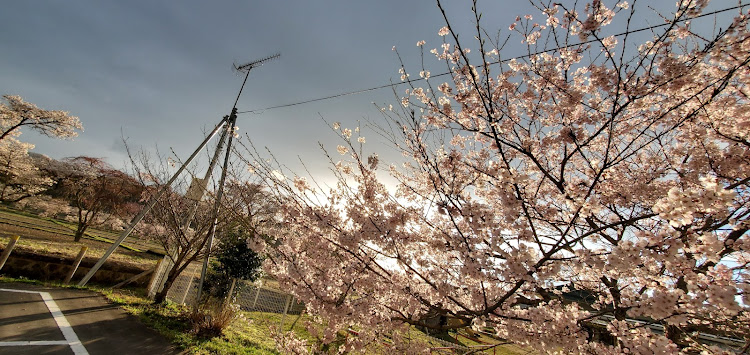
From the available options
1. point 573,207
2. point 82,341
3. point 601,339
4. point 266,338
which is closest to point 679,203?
point 573,207

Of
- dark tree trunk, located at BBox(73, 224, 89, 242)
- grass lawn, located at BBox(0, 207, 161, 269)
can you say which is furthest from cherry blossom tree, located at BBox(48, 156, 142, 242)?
grass lawn, located at BBox(0, 207, 161, 269)

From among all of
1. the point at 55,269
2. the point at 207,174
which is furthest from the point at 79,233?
the point at 207,174

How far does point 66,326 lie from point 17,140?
84.4ft

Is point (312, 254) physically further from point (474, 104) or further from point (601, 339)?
point (601, 339)

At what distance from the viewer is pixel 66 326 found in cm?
563

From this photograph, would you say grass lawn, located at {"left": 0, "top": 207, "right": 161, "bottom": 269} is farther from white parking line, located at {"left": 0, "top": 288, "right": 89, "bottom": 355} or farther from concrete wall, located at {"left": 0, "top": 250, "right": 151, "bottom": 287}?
white parking line, located at {"left": 0, "top": 288, "right": 89, "bottom": 355}

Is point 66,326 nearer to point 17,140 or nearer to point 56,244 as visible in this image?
point 56,244

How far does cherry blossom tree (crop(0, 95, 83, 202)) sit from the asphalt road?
20.1 meters

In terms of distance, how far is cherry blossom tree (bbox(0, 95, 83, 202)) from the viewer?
19094 mm

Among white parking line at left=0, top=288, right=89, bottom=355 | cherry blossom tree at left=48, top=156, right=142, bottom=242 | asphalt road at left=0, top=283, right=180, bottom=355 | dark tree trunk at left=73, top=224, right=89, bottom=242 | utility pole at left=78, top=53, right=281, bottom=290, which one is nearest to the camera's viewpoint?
white parking line at left=0, top=288, right=89, bottom=355

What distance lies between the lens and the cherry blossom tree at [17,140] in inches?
752

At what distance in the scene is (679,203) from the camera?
1.79 meters

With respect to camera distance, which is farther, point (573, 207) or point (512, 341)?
point (512, 341)

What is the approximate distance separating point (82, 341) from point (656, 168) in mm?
9810
